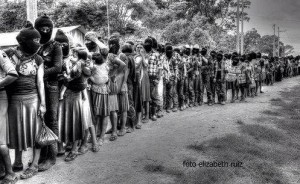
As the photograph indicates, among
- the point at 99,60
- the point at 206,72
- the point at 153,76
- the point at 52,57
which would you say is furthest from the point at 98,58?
the point at 206,72

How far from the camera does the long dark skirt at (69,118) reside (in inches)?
196

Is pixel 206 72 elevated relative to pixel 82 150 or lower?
elevated

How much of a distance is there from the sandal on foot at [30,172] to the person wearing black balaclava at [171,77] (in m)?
5.24

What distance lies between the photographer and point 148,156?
512 cm

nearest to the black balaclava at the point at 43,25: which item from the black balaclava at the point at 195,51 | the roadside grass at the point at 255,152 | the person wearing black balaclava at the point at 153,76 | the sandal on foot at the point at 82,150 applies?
the sandal on foot at the point at 82,150

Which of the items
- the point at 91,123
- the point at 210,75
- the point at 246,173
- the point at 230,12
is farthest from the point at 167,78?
the point at 230,12

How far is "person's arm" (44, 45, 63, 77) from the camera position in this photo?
4.54 m

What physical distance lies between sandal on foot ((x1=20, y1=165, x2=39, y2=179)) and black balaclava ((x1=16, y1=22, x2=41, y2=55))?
1.60 metres

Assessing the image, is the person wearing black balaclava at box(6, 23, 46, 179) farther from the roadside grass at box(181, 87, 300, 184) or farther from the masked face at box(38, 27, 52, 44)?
the roadside grass at box(181, 87, 300, 184)

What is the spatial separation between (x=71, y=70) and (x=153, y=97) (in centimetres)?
356

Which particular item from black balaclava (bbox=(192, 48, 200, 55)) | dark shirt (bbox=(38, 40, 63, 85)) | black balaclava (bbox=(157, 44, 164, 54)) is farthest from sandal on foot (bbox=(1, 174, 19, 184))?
black balaclava (bbox=(192, 48, 200, 55))

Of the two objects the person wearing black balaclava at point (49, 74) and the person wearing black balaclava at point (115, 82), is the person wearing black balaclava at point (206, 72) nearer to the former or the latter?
the person wearing black balaclava at point (115, 82)

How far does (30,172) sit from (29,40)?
1.80 meters

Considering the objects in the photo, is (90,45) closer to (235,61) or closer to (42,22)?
(42,22)
